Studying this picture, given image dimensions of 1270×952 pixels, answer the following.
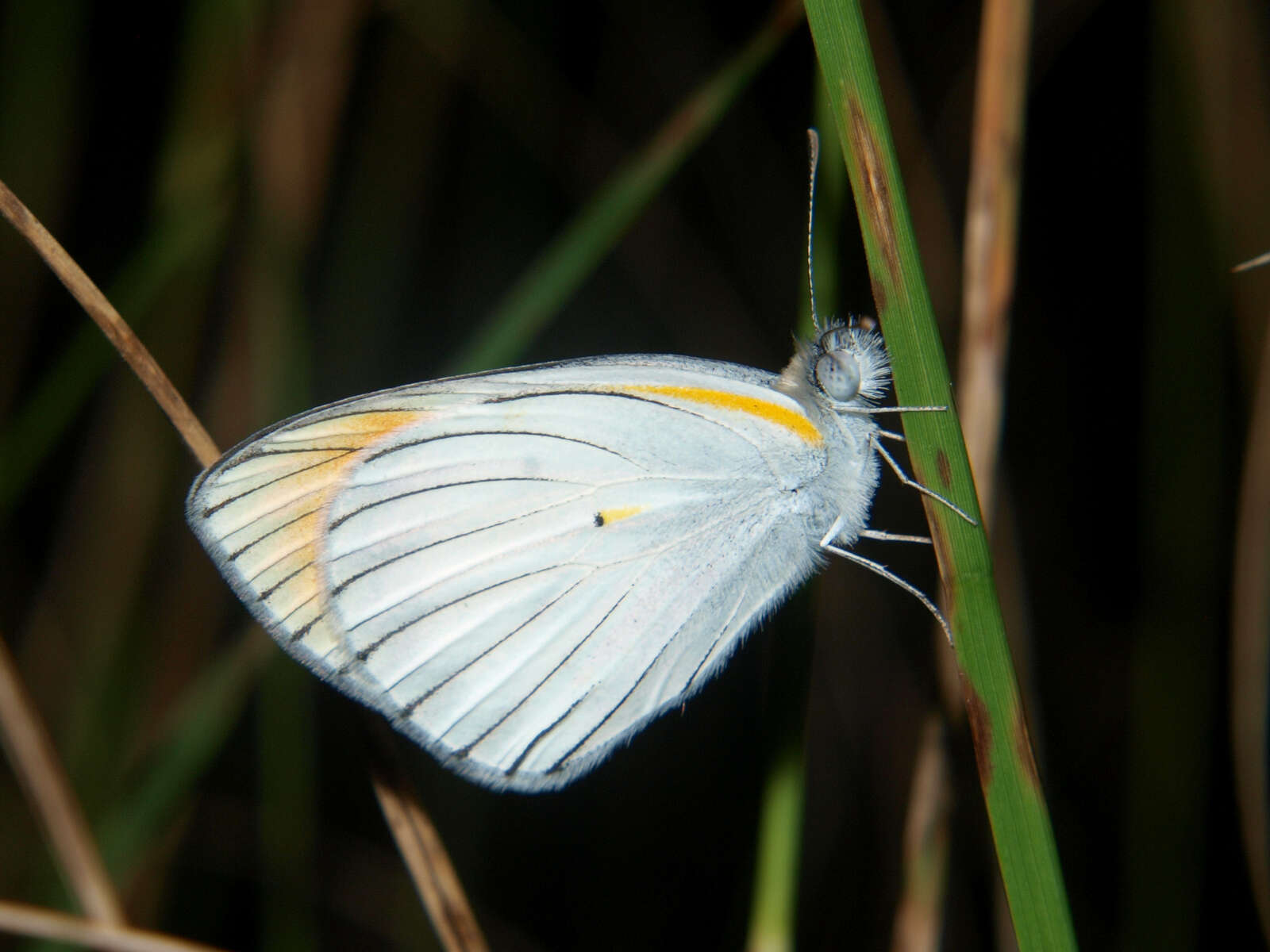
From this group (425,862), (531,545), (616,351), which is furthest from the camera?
(616,351)

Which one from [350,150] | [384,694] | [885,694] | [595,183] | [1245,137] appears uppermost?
[350,150]

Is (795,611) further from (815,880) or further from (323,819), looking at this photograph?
(323,819)

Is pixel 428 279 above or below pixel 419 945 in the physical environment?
above

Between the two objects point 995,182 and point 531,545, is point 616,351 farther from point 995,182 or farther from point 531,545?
point 995,182

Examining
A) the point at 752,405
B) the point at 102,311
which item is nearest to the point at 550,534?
the point at 752,405

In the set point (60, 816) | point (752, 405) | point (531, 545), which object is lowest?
point (60, 816)

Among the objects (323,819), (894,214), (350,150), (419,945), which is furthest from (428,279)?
(894,214)

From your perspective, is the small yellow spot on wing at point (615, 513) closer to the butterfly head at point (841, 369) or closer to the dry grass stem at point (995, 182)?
the butterfly head at point (841, 369)
